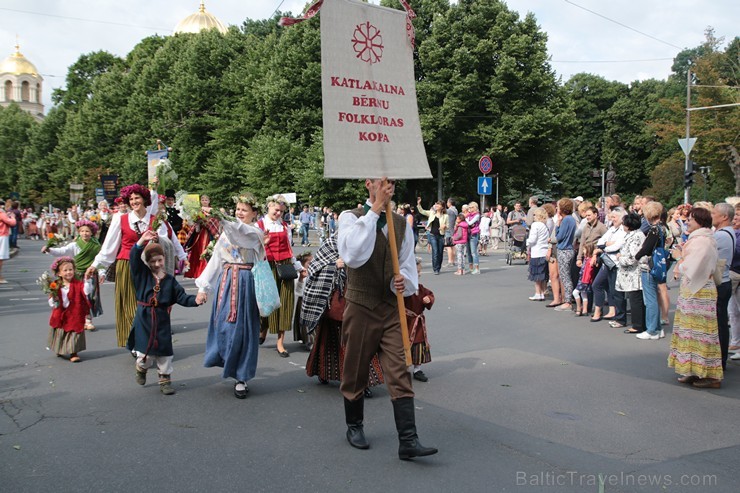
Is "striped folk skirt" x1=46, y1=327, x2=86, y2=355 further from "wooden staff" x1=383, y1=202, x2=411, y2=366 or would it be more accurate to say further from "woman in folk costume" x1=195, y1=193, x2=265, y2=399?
"wooden staff" x1=383, y1=202, x2=411, y2=366

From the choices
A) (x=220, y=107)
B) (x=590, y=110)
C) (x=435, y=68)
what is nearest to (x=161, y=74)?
(x=220, y=107)

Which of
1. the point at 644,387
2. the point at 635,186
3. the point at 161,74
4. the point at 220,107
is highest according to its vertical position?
the point at 161,74

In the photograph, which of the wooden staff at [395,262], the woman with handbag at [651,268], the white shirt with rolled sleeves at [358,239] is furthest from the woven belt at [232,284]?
the woman with handbag at [651,268]

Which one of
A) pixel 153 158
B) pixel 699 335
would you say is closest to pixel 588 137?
pixel 153 158

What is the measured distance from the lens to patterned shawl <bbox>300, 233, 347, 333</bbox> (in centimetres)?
646

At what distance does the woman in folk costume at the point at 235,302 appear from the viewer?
6363 millimetres

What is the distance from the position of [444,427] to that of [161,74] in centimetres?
4718

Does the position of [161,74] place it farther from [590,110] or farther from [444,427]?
[444,427]

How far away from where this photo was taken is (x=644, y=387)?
6.82 m

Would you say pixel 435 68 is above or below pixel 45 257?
above

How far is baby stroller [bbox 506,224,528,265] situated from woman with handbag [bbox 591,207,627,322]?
795 centimetres

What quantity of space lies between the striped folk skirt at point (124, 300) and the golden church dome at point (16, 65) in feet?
410

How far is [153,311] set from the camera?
665cm

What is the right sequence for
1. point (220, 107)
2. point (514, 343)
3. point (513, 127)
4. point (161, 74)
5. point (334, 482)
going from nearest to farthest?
point (334, 482) → point (514, 343) → point (513, 127) → point (220, 107) → point (161, 74)
